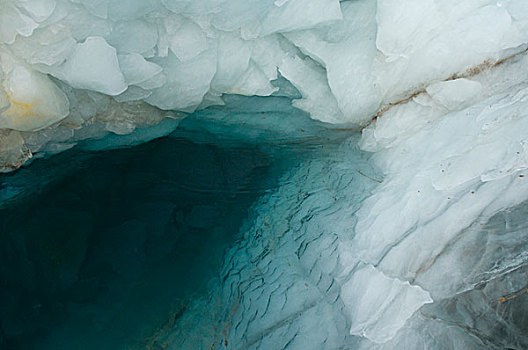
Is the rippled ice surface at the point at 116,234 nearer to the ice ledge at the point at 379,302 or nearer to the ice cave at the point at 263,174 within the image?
the ice cave at the point at 263,174

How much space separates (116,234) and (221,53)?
1.01 meters

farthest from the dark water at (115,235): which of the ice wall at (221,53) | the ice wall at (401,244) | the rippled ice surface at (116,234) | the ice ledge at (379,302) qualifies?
the ice ledge at (379,302)

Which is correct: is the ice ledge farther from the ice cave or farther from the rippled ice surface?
the rippled ice surface

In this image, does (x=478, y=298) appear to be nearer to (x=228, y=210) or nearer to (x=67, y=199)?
(x=228, y=210)

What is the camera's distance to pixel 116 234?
227 cm

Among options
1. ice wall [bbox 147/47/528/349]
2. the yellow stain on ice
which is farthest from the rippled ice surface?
the yellow stain on ice

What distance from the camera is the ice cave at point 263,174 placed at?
1.51m

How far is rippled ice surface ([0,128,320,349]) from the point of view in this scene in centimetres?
204

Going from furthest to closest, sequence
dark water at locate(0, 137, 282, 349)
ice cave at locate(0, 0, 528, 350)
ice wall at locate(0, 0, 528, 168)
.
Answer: dark water at locate(0, 137, 282, 349), ice wall at locate(0, 0, 528, 168), ice cave at locate(0, 0, 528, 350)

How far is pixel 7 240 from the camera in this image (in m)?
2.17

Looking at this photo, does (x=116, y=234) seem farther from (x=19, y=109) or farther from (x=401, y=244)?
(x=401, y=244)

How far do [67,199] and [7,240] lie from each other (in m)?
0.31

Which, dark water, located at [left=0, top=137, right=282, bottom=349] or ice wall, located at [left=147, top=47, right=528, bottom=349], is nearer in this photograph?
ice wall, located at [left=147, top=47, right=528, bottom=349]

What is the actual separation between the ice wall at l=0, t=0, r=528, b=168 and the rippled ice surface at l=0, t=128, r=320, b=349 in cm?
29
